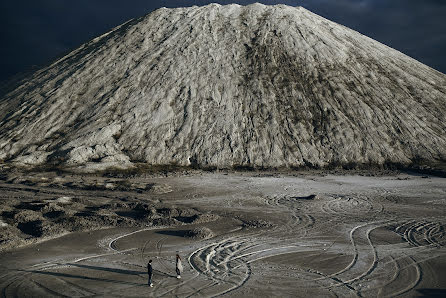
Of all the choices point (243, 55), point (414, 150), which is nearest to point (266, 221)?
point (414, 150)

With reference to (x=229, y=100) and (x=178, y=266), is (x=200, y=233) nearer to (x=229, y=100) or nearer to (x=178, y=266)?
(x=178, y=266)

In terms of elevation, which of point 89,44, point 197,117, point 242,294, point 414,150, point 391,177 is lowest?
point 242,294

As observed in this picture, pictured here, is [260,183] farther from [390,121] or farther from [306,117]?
[390,121]

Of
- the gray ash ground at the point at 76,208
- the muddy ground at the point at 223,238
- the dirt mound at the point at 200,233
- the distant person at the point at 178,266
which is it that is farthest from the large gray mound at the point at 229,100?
the distant person at the point at 178,266

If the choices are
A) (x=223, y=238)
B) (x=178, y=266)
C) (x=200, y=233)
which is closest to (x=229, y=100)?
(x=200, y=233)

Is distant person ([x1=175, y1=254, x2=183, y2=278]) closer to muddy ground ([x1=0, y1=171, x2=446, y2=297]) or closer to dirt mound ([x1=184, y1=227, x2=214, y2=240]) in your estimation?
muddy ground ([x1=0, y1=171, x2=446, y2=297])

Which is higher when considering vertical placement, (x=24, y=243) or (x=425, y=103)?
(x=425, y=103)
